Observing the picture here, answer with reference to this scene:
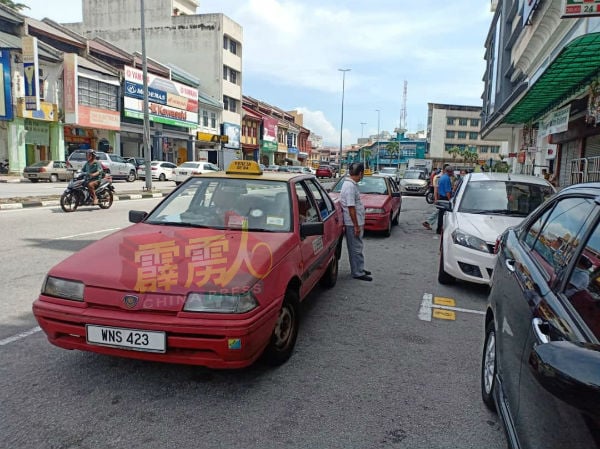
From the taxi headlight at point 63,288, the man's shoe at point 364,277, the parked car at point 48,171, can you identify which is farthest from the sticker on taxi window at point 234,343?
the parked car at point 48,171

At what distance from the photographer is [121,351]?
Result: 110 inches

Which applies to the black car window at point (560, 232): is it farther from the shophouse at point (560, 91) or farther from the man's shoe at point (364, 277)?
the shophouse at point (560, 91)

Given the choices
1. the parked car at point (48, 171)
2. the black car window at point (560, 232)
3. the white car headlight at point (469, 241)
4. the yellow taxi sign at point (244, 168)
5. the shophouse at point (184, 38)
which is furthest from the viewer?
the shophouse at point (184, 38)

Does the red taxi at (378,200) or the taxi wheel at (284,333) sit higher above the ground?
the red taxi at (378,200)

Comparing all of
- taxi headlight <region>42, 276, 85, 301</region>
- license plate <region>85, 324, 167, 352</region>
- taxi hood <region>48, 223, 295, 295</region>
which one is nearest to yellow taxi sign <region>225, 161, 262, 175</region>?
taxi hood <region>48, 223, 295, 295</region>

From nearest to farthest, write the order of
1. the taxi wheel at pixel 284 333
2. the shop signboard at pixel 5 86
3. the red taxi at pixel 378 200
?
the taxi wheel at pixel 284 333, the red taxi at pixel 378 200, the shop signboard at pixel 5 86

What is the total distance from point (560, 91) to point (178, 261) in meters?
12.6

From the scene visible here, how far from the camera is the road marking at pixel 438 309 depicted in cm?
480

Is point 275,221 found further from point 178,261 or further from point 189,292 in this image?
point 189,292

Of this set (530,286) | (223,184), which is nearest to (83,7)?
(223,184)

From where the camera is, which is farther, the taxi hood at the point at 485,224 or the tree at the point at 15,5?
the tree at the point at 15,5

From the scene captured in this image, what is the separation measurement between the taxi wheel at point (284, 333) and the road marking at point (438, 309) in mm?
1743

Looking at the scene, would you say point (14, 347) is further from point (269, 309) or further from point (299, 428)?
point (299, 428)

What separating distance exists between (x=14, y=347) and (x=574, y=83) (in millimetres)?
12433
